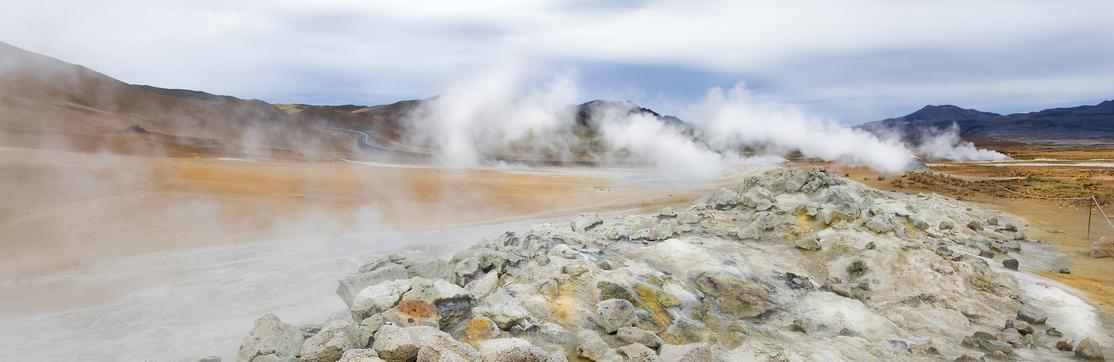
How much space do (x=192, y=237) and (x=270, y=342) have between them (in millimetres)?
9958

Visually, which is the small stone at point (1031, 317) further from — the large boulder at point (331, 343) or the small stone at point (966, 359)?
the large boulder at point (331, 343)

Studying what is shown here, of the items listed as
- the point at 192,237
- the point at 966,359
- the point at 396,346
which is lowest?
the point at 966,359

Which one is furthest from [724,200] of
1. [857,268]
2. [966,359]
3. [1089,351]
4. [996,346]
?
[966,359]

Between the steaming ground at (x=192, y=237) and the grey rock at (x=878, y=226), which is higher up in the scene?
the grey rock at (x=878, y=226)

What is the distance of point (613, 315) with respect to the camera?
7.25m

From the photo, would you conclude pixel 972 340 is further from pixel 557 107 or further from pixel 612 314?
pixel 557 107

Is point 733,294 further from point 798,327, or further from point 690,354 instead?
point 690,354

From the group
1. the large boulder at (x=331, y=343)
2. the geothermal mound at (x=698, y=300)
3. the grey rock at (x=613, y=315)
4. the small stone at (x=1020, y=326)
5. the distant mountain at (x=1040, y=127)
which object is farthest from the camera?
the distant mountain at (x=1040, y=127)

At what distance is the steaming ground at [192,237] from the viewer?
8.69m

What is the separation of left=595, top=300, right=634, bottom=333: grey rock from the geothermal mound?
2cm

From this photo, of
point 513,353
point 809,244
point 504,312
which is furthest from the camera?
point 809,244

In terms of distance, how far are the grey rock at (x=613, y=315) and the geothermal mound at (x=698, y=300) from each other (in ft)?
0.05

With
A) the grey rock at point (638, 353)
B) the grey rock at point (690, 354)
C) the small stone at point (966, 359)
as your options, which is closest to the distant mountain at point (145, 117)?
the grey rock at point (638, 353)

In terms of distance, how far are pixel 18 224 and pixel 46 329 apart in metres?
8.03
